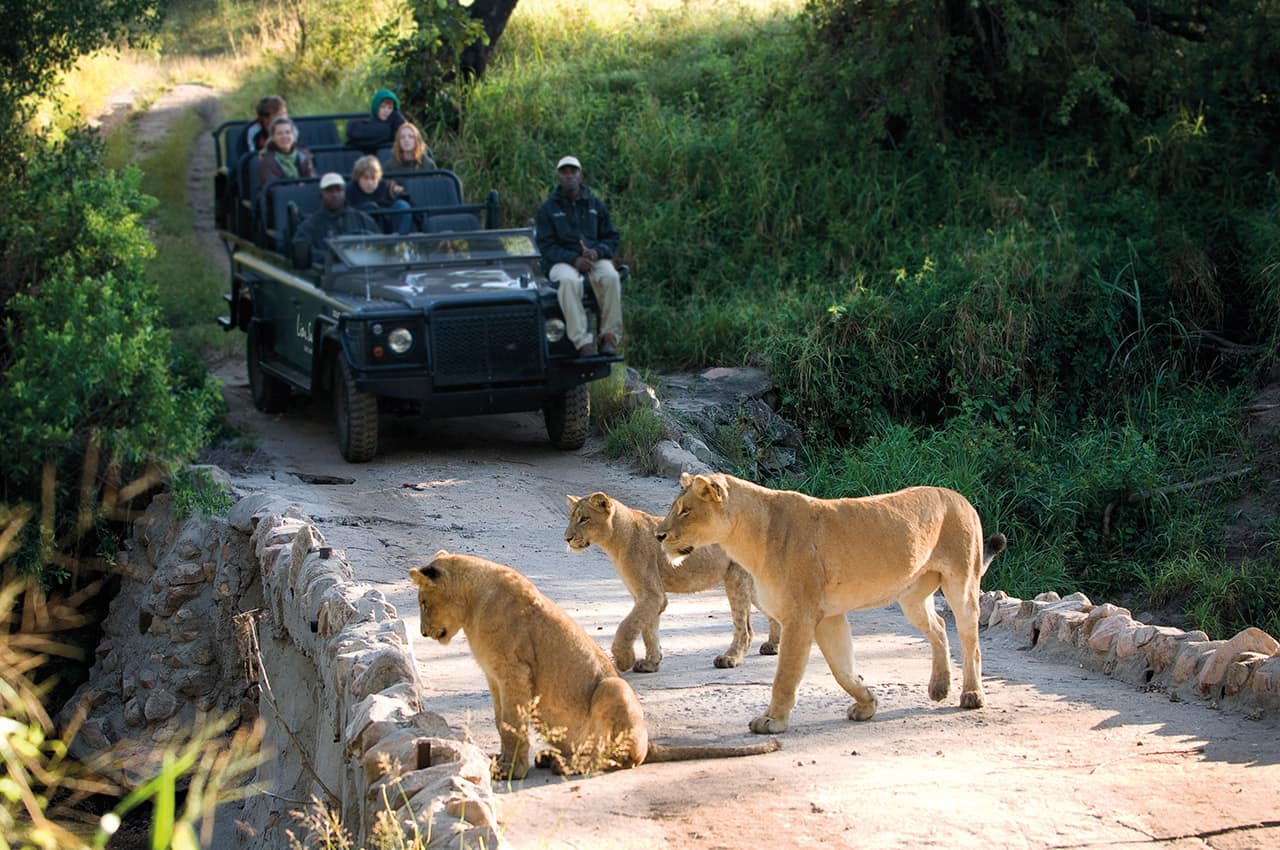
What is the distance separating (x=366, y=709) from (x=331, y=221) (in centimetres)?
742

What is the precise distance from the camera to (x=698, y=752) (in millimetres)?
5918

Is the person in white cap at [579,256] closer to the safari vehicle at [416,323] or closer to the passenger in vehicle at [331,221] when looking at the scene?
the safari vehicle at [416,323]

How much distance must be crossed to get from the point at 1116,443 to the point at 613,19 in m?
12.6

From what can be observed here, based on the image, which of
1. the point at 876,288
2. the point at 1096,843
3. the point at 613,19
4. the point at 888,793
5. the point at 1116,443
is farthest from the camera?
the point at 613,19

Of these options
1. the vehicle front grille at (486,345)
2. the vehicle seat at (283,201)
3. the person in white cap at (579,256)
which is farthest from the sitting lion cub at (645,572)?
the vehicle seat at (283,201)

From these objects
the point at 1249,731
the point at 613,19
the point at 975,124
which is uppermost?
the point at 613,19

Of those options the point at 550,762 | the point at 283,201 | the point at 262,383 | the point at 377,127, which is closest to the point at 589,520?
the point at 550,762

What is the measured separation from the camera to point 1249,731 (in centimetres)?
641

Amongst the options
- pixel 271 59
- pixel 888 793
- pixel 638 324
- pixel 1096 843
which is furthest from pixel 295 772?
pixel 271 59

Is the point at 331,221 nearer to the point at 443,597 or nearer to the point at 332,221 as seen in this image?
the point at 332,221

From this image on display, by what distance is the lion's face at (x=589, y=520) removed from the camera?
716cm

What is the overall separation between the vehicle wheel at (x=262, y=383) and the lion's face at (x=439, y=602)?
26.3 ft

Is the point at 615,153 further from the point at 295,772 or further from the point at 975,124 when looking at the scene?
the point at 295,772

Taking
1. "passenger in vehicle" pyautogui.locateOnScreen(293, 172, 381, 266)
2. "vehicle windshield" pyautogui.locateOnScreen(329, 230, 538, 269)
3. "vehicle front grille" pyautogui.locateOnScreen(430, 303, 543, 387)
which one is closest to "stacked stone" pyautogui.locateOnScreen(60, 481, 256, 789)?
"vehicle front grille" pyautogui.locateOnScreen(430, 303, 543, 387)
